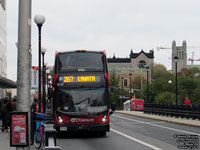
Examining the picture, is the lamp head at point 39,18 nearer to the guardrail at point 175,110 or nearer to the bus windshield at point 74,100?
the bus windshield at point 74,100

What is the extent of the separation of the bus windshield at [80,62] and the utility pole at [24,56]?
35.1 feet

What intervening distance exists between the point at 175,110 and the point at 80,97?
22.0 m

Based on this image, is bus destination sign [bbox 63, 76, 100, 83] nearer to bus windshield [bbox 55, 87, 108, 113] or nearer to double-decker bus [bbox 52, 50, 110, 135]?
double-decker bus [bbox 52, 50, 110, 135]

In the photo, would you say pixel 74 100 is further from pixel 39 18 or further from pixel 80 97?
pixel 39 18

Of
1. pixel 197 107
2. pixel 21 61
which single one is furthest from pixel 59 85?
pixel 197 107

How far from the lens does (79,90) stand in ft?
63.6

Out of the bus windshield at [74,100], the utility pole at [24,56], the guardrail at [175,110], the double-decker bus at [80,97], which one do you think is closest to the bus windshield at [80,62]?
the double-decker bus at [80,97]

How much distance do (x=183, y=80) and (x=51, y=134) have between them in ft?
380

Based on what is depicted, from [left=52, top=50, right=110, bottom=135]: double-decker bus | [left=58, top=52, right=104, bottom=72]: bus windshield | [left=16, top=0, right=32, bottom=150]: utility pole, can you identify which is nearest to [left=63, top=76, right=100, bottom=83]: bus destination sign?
[left=52, top=50, right=110, bottom=135]: double-decker bus

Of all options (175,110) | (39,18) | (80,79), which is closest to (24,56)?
(80,79)

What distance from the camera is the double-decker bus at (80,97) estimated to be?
19297 mm

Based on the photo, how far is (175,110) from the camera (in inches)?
1572

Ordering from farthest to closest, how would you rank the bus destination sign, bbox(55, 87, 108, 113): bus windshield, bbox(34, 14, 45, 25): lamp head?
bbox(34, 14, 45, 25): lamp head, bbox(55, 87, 108, 113): bus windshield, the bus destination sign

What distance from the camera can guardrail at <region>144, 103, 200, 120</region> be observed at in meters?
34.5
